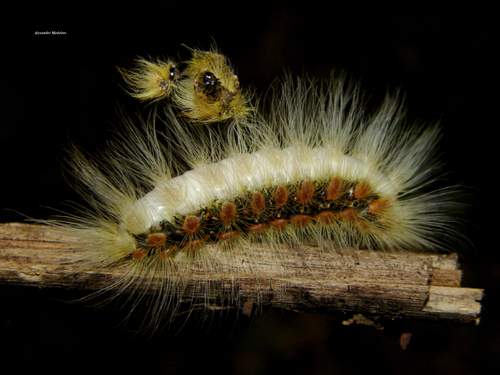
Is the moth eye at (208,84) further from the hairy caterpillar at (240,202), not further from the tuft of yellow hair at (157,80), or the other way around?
the tuft of yellow hair at (157,80)

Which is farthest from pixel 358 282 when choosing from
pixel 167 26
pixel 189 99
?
pixel 167 26

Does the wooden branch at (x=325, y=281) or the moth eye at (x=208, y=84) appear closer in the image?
the wooden branch at (x=325, y=281)

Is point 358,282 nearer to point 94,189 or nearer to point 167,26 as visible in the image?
point 94,189

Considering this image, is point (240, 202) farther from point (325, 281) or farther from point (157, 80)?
point (157, 80)

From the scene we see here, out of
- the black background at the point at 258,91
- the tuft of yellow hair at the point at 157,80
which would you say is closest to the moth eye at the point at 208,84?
the tuft of yellow hair at the point at 157,80

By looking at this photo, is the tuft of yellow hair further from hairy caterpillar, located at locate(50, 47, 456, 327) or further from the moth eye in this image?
the moth eye

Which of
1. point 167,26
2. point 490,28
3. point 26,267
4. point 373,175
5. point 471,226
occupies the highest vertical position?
point 490,28
